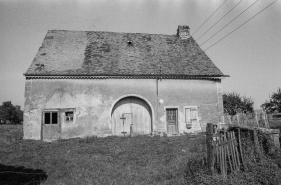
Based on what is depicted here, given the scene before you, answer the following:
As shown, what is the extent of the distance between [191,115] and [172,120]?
1389mm

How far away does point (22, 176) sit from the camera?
6.29 meters

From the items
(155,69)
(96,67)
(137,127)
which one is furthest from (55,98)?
(155,69)

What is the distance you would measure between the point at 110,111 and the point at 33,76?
5.51 m

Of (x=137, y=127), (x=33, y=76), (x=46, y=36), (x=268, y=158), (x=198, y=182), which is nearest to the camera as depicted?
(x=198, y=182)

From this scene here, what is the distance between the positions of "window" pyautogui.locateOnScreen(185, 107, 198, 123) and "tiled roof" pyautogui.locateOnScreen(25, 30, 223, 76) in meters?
2.50

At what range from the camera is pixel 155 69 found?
15242mm

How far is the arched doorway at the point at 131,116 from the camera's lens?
1458 centimetres

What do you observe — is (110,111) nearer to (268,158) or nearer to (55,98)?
(55,98)

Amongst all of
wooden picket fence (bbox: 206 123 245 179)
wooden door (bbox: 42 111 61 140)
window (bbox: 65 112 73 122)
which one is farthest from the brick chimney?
wooden picket fence (bbox: 206 123 245 179)

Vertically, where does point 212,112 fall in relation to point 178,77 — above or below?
below

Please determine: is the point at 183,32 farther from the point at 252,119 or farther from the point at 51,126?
the point at 51,126

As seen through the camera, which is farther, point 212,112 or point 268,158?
point 212,112

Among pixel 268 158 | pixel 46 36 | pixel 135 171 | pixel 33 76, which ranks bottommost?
pixel 135 171

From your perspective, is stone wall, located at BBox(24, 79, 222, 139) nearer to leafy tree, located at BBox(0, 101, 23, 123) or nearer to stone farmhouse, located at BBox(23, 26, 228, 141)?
stone farmhouse, located at BBox(23, 26, 228, 141)
